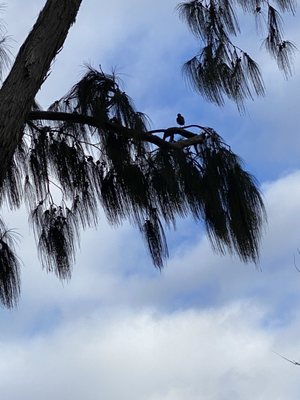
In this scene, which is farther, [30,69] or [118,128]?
[118,128]

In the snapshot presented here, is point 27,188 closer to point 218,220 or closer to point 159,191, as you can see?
point 159,191

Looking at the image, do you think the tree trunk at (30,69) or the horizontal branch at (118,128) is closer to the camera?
the tree trunk at (30,69)

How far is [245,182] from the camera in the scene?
3.79m

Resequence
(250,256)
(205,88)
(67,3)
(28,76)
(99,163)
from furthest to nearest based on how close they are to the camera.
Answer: (205,88), (99,163), (250,256), (67,3), (28,76)

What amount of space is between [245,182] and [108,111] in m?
0.69

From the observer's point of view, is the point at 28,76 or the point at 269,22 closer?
the point at 28,76

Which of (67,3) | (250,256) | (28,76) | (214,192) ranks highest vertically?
(67,3)

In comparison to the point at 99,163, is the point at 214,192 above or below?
below

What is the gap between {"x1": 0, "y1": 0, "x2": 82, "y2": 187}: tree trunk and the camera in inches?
116

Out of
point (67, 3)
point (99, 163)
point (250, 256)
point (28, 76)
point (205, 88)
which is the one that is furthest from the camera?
point (205, 88)

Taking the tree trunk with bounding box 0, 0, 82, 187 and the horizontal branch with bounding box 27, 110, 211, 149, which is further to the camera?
the horizontal branch with bounding box 27, 110, 211, 149

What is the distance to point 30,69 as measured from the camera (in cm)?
312

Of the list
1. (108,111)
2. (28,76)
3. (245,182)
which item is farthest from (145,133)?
(28,76)

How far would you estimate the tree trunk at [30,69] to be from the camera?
2.95 meters
